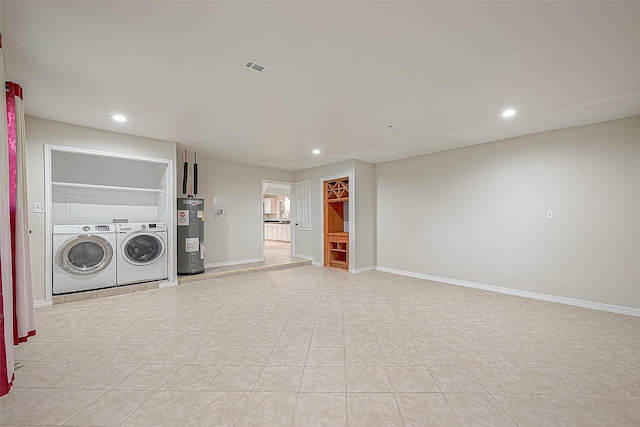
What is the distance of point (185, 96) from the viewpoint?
290cm

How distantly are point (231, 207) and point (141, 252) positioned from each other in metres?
2.28

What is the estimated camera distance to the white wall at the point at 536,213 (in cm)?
348

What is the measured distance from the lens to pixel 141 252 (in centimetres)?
439

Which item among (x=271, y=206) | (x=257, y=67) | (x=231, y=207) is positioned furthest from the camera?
(x=271, y=206)

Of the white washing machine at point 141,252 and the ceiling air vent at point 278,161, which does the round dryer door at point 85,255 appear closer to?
the white washing machine at point 141,252

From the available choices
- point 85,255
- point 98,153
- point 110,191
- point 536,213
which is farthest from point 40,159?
point 536,213

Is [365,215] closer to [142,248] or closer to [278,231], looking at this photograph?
[142,248]

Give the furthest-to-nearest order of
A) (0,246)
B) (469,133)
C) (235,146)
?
1. (235,146)
2. (469,133)
3. (0,246)

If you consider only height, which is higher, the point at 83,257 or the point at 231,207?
the point at 231,207

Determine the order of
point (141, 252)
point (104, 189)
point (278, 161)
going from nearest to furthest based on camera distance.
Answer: point (141, 252) → point (104, 189) → point (278, 161)

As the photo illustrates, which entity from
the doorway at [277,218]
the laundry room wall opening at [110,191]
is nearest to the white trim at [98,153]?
the laundry room wall opening at [110,191]

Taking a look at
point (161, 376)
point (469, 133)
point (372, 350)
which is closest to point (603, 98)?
point (469, 133)

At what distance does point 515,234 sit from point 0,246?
5722 mm

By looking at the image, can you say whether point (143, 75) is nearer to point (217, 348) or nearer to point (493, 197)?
point (217, 348)
